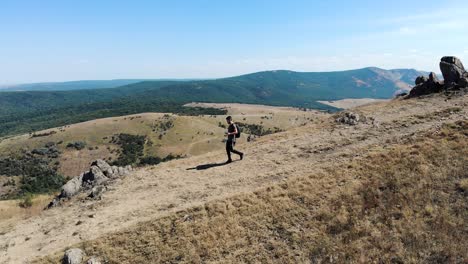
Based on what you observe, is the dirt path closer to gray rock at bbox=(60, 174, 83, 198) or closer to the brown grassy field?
gray rock at bbox=(60, 174, 83, 198)

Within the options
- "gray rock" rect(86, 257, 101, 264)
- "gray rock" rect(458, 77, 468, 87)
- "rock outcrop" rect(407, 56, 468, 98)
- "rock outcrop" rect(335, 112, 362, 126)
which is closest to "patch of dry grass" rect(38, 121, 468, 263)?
"gray rock" rect(86, 257, 101, 264)

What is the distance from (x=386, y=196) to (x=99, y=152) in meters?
143

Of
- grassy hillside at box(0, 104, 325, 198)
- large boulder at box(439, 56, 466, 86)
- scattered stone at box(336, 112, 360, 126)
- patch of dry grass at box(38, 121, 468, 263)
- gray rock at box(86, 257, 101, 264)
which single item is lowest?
grassy hillside at box(0, 104, 325, 198)

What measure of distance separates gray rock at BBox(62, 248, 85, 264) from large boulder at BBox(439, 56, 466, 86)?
34.0m

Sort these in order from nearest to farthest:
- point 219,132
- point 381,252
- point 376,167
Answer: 1. point 381,252
2. point 376,167
3. point 219,132

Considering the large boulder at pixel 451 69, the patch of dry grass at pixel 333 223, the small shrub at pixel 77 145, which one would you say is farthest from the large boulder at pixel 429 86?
the small shrub at pixel 77 145

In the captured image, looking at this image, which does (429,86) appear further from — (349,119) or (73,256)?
(73,256)

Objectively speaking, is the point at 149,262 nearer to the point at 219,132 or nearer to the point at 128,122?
the point at 219,132

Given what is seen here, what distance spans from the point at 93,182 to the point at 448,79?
33790 millimetres

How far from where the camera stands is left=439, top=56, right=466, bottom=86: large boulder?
103 feet

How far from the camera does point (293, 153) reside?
78.7ft

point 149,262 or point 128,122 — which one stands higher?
point 149,262

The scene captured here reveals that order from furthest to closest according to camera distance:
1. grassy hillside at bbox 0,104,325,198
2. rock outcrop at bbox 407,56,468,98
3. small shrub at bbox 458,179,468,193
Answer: grassy hillside at bbox 0,104,325,198 → rock outcrop at bbox 407,56,468,98 → small shrub at bbox 458,179,468,193

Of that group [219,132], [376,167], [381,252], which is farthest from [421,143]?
[219,132]
